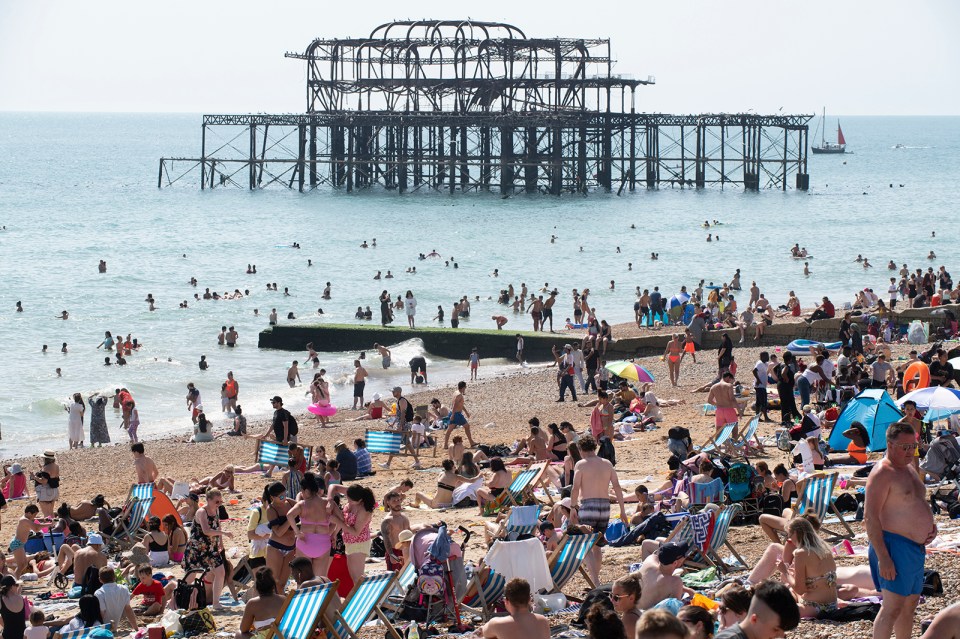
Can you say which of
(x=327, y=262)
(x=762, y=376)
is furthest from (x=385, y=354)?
(x=327, y=262)

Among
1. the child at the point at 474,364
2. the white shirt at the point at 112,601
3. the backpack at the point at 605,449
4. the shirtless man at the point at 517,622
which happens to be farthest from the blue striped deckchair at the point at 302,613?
the child at the point at 474,364

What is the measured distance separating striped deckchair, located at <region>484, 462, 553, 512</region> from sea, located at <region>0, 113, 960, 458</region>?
35.3 ft

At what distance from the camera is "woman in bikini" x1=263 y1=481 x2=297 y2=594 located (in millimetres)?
8492

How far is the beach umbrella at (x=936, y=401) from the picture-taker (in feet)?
38.5

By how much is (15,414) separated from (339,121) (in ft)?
157

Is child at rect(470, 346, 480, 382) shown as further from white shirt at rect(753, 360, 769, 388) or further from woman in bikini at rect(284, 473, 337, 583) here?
woman in bikini at rect(284, 473, 337, 583)

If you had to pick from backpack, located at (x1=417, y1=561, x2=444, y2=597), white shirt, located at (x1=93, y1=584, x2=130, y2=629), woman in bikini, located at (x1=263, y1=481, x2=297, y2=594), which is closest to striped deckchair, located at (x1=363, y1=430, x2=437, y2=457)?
woman in bikini, located at (x1=263, y1=481, x2=297, y2=594)

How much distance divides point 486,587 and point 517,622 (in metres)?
1.83

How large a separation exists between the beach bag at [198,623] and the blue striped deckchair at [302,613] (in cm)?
172

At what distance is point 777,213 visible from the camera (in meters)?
67.0

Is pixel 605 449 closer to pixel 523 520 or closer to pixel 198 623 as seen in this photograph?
pixel 523 520

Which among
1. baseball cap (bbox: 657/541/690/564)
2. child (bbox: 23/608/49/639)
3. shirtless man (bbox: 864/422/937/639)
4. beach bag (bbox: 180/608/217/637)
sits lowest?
beach bag (bbox: 180/608/217/637)

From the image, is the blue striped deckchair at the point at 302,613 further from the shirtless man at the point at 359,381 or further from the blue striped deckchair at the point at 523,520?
the shirtless man at the point at 359,381

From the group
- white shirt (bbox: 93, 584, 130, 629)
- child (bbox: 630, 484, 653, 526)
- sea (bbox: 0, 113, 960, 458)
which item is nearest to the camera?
white shirt (bbox: 93, 584, 130, 629)
